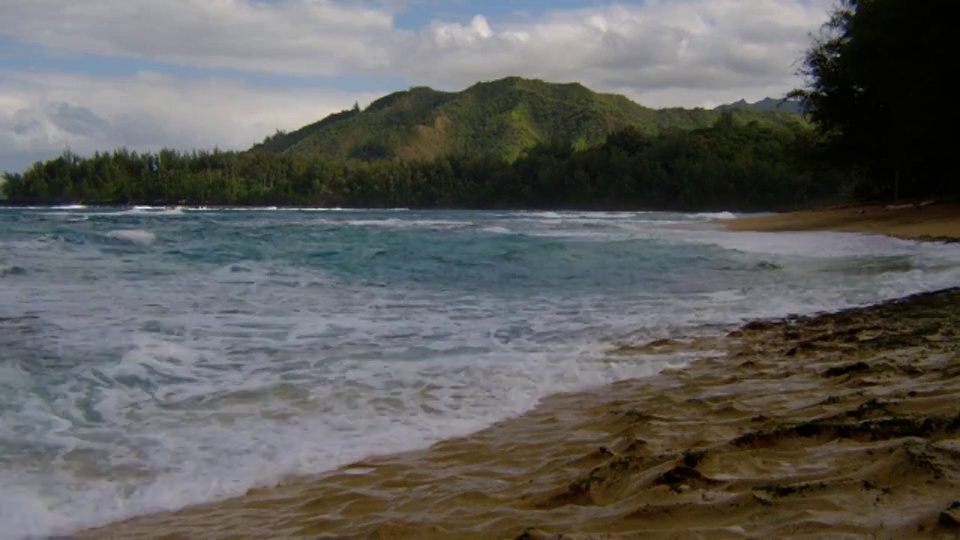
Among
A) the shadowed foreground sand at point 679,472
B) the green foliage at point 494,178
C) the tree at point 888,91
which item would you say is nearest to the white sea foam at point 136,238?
the shadowed foreground sand at point 679,472

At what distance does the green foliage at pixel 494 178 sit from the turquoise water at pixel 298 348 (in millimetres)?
64409

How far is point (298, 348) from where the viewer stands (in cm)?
711

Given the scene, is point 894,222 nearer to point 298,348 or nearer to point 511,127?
point 298,348

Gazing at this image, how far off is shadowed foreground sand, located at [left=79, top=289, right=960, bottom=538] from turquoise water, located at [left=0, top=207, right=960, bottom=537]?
403 mm

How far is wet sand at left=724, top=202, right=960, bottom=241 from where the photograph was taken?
798 inches

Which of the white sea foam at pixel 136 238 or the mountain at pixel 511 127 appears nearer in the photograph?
the white sea foam at pixel 136 238

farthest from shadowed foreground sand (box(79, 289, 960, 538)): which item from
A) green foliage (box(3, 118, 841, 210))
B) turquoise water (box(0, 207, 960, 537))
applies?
green foliage (box(3, 118, 841, 210))

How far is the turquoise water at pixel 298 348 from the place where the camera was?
164 inches

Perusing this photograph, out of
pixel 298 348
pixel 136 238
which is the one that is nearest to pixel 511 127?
pixel 136 238

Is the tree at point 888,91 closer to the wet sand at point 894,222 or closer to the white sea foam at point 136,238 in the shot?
the wet sand at point 894,222

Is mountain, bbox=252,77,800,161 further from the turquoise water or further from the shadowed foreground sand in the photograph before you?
the shadowed foreground sand

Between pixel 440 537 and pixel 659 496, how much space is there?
0.84 meters

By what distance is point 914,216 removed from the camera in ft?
82.9

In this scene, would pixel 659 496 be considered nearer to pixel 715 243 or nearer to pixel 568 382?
pixel 568 382
